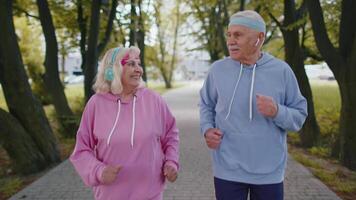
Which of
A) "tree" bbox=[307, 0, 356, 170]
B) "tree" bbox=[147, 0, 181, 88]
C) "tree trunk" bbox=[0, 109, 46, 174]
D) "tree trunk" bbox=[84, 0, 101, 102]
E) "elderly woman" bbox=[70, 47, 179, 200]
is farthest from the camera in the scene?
"tree" bbox=[147, 0, 181, 88]

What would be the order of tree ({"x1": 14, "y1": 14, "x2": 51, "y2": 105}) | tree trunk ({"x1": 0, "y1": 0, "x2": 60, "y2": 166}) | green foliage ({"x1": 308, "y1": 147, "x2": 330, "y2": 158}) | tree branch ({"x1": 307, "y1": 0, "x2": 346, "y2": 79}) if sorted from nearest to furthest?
tree trunk ({"x1": 0, "y1": 0, "x2": 60, "y2": 166})
tree branch ({"x1": 307, "y1": 0, "x2": 346, "y2": 79})
green foliage ({"x1": 308, "y1": 147, "x2": 330, "y2": 158})
tree ({"x1": 14, "y1": 14, "x2": 51, "y2": 105})

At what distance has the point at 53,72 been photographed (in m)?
12.2

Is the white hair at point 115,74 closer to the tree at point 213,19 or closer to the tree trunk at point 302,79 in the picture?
the tree trunk at point 302,79

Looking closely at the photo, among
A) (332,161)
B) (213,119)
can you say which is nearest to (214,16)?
(332,161)

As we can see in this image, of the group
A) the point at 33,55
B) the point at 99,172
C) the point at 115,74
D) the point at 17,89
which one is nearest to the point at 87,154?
the point at 99,172

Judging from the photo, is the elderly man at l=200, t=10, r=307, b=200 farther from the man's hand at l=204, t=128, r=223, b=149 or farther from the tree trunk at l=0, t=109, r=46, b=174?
the tree trunk at l=0, t=109, r=46, b=174

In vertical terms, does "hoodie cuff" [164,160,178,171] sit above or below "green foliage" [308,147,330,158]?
above

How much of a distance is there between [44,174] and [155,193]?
5228mm

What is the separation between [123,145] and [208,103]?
0.66m

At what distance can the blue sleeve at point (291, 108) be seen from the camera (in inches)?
113

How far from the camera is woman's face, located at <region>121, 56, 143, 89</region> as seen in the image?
9.90ft

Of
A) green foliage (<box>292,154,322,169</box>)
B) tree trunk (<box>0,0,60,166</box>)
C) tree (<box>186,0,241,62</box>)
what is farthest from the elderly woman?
tree (<box>186,0,241,62</box>)

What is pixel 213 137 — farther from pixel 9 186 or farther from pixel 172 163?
pixel 9 186

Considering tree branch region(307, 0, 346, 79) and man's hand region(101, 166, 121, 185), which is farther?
tree branch region(307, 0, 346, 79)
